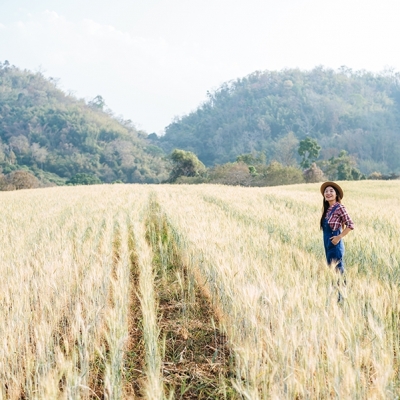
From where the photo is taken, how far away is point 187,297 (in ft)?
12.5

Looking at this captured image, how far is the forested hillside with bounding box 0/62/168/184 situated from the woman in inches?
2754

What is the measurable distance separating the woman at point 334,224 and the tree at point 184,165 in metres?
52.5

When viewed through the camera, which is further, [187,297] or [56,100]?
[56,100]

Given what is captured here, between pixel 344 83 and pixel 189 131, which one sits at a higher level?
pixel 344 83

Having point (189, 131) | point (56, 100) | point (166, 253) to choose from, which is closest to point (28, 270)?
point (166, 253)

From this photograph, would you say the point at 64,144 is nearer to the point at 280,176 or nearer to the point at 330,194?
the point at 280,176

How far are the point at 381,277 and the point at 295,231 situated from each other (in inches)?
87.3

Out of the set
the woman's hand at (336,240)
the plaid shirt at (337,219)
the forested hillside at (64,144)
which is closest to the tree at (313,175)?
the forested hillside at (64,144)

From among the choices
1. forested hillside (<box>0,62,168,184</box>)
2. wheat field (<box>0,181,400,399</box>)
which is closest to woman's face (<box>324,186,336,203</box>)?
wheat field (<box>0,181,400,399</box>)

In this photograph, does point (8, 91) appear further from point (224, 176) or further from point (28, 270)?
point (28, 270)

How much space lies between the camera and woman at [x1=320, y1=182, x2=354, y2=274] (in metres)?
3.84

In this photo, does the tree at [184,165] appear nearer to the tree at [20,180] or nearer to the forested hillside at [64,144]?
the tree at [20,180]

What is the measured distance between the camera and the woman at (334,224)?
12.6 ft

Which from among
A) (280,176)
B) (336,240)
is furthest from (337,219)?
(280,176)
